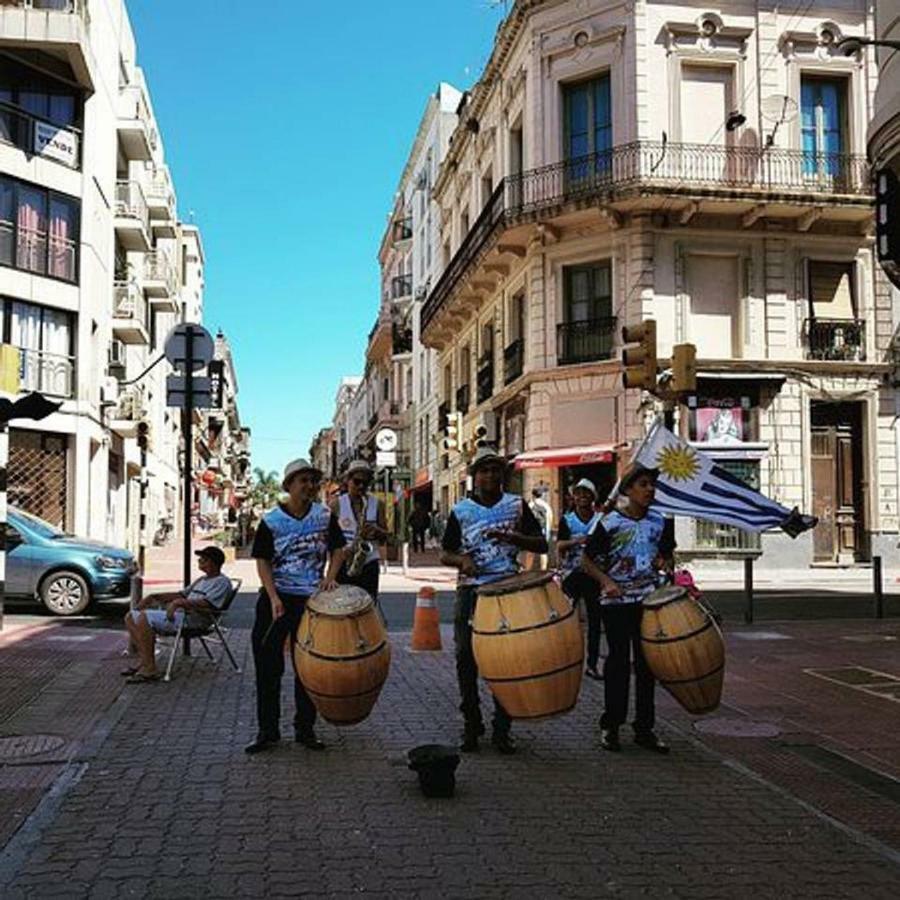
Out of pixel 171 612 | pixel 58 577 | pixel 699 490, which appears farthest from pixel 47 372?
pixel 699 490

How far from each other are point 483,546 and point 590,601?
10.4ft

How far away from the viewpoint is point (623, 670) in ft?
21.6

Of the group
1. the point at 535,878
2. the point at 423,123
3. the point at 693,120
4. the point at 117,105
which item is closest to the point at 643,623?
the point at 535,878

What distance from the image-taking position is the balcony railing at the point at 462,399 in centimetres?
3619

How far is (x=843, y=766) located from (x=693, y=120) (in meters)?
21.7

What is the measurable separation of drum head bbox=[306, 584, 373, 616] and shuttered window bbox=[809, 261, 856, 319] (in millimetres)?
21606

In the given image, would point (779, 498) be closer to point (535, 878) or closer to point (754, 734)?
point (754, 734)

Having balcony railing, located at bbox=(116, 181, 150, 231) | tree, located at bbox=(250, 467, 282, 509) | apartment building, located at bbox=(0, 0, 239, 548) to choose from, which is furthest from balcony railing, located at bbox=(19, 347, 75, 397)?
tree, located at bbox=(250, 467, 282, 509)

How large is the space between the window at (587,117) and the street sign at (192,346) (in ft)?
55.9

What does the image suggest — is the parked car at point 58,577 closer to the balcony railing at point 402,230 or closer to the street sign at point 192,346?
the street sign at point 192,346

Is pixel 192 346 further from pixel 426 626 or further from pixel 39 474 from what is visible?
pixel 39 474

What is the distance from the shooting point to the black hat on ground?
5359mm

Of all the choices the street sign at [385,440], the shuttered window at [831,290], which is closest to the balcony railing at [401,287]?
the shuttered window at [831,290]

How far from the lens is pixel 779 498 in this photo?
2488cm
